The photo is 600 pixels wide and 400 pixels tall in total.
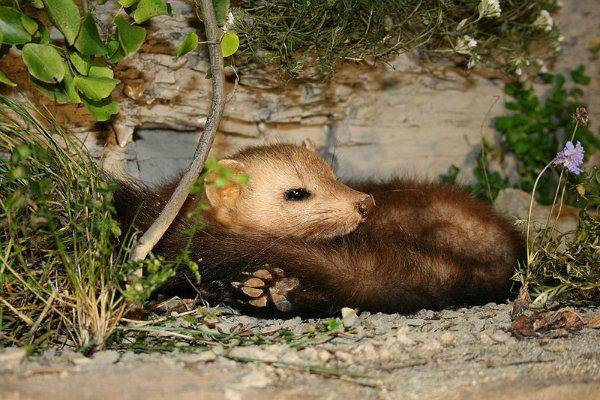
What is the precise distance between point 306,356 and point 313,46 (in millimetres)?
2413

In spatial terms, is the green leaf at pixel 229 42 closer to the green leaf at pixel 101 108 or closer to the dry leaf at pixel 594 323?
the green leaf at pixel 101 108

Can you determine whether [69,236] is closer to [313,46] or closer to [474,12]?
[313,46]

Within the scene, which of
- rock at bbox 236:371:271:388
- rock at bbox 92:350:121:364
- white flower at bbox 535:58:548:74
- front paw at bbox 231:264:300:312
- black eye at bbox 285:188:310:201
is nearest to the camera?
rock at bbox 236:371:271:388

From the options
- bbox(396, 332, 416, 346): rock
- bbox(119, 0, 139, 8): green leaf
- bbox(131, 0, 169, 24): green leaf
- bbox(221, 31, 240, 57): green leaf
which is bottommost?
bbox(396, 332, 416, 346): rock

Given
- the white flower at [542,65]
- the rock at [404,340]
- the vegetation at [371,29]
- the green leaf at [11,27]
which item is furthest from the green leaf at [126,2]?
the white flower at [542,65]

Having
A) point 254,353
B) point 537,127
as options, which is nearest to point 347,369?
point 254,353

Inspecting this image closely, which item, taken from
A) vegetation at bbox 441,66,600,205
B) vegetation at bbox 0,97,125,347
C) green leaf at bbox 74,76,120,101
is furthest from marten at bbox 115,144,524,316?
vegetation at bbox 441,66,600,205

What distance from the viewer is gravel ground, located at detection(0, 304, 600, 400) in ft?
7.89

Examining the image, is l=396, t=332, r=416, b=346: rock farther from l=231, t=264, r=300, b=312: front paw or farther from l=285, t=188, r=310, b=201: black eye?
l=285, t=188, r=310, b=201: black eye

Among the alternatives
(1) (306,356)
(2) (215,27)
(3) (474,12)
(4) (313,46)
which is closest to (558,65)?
(3) (474,12)

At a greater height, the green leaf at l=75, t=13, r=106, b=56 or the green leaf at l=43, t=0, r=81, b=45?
the green leaf at l=43, t=0, r=81, b=45

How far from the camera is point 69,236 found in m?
3.41

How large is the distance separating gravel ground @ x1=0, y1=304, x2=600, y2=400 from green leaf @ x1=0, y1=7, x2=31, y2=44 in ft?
5.02

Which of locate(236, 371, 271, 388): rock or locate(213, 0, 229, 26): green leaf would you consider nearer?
locate(236, 371, 271, 388): rock
